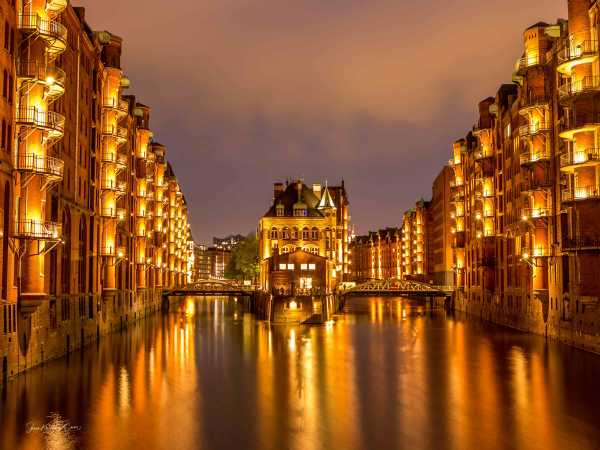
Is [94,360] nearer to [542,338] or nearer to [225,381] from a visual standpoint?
[225,381]

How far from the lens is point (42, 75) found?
4334 centimetres

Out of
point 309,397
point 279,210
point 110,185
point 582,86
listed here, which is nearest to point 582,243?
point 582,86

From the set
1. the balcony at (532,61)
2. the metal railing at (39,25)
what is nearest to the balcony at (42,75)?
the metal railing at (39,25)

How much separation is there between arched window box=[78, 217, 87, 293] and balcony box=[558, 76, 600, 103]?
41930mm

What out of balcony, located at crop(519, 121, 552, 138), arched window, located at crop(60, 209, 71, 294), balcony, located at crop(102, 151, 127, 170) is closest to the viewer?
arched window, located at crop(60, 209, 71, 294)

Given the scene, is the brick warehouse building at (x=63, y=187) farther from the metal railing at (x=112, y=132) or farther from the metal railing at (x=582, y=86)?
the metal railing at (x=582, y=86)

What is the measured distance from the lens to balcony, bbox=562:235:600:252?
51031 millimetres

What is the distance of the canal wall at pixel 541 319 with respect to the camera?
55719 mm

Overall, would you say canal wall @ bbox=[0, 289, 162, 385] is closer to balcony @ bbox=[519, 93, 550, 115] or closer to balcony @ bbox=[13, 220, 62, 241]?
balcony @ bbox=[13, 220, 62, 241]

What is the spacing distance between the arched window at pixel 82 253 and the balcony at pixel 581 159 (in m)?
41.1

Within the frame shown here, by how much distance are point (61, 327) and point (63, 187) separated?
432 inches

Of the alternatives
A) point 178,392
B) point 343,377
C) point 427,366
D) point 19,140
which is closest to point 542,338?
point 427,366

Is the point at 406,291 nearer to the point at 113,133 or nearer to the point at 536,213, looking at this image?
the point at 536,213

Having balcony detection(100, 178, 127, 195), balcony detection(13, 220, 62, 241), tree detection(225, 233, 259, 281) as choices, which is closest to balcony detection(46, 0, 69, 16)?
balcony detection(13, 220, 62, 241)
